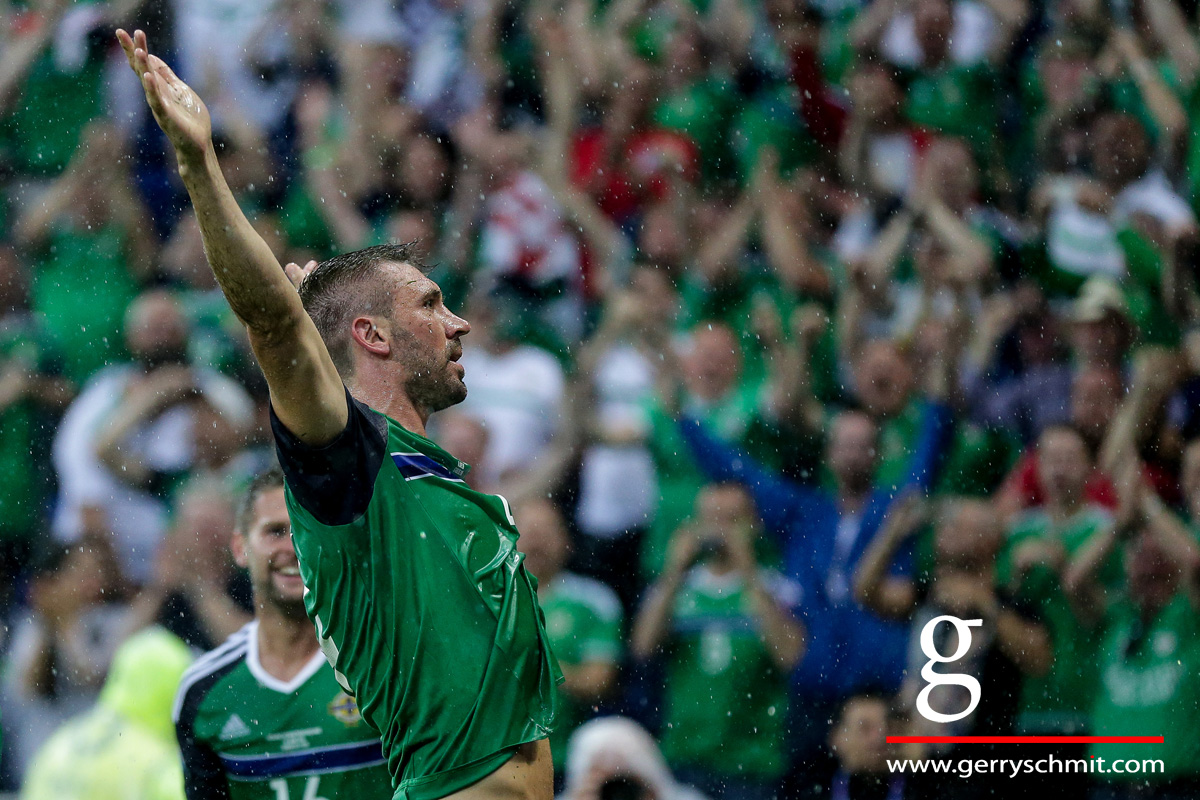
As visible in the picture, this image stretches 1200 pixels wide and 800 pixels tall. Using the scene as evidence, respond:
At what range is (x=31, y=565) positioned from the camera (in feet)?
21.9

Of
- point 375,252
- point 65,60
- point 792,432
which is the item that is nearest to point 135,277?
point 65,60

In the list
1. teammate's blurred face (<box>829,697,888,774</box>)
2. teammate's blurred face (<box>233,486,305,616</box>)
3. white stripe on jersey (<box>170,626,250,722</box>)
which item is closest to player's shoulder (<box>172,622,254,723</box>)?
white stripe on jersey (<box>170,626,250,722</box>)

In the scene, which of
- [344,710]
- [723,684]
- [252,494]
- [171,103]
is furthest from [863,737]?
[171,103]

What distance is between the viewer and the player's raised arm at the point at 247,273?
2564 mm

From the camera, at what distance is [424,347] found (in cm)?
→ 317

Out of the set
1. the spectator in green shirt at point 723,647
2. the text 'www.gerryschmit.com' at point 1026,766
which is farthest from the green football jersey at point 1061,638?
the spectator in green shirt at point 723,647

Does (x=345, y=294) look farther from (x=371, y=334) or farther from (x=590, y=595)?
(x=590, y=595)

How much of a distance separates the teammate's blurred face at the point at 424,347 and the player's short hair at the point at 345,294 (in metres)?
0.04

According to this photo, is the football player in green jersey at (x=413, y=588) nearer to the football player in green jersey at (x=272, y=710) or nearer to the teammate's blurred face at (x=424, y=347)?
the teammate's blurred face at (x=424, y=347)

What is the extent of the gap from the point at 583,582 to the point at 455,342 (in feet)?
10.4

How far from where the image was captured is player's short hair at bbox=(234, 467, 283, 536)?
428 cm

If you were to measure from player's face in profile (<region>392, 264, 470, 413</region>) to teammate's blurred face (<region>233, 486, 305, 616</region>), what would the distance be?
1140 mm

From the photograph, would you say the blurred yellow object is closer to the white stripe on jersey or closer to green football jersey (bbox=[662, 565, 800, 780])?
the white stripe on jersey

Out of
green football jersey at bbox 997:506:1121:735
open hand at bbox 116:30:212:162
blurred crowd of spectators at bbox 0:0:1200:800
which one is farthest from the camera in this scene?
blurred crowd of spectators at bbox 0:0:1200:800
